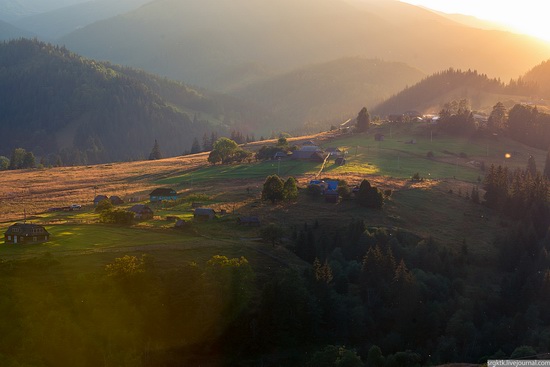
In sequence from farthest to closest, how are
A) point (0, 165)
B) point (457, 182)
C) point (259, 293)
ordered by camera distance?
point (0, 165) → point (457, 182) → point (259, 293)

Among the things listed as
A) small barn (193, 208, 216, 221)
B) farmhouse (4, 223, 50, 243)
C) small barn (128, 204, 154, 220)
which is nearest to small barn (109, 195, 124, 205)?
small barn (128, 204, 154, 220)

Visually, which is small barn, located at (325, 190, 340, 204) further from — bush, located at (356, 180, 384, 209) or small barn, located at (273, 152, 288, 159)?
small barn, located at (273, 152, 288, 159)

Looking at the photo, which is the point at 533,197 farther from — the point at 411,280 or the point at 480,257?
the point at 411,280

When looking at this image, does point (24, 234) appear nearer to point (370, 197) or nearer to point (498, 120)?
point (370, 197)

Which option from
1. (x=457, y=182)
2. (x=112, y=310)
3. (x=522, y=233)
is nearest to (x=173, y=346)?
(x=112, y=310)

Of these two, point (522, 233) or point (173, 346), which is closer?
point (173, 346)

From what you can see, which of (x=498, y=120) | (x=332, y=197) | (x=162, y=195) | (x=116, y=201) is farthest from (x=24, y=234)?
(x=498, y=120)
